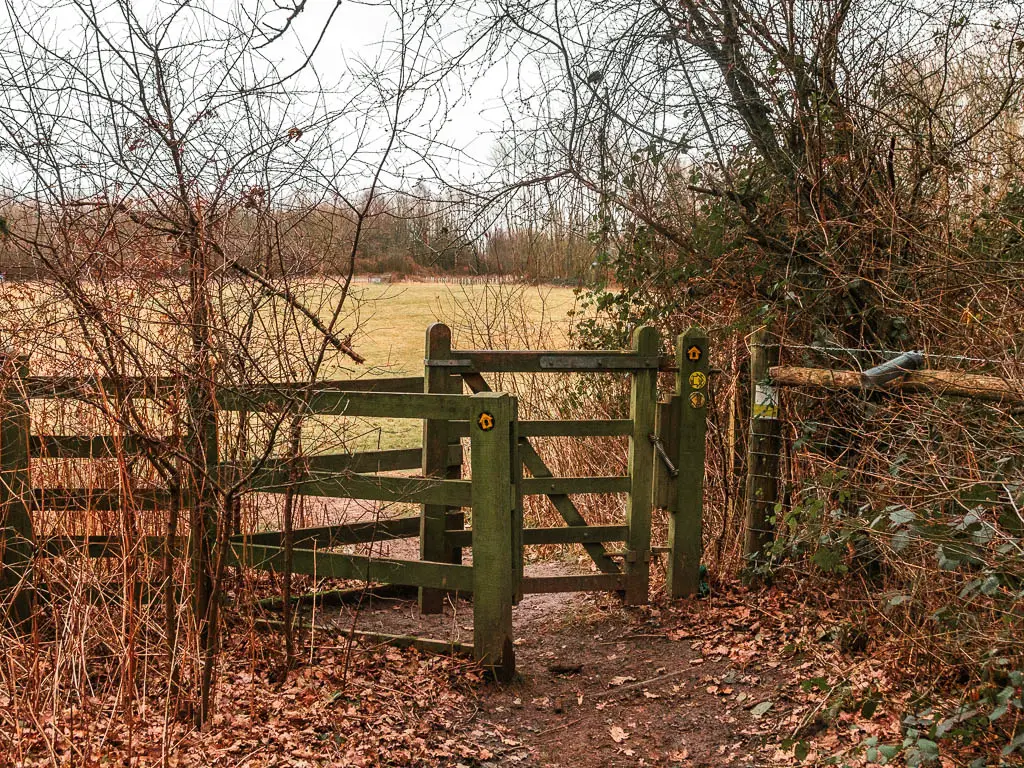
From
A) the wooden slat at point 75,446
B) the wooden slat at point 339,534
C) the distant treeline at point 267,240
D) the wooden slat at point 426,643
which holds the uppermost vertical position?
the distant treeline at point 267,240

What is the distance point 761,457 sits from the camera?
6.61m

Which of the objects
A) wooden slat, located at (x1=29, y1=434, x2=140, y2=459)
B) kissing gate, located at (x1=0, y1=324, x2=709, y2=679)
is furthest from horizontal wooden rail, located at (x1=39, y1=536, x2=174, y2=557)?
wooden slat, located at (x1=29, y1=434, x2=140, y2=459)

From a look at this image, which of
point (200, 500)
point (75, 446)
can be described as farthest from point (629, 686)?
point (75, 446)

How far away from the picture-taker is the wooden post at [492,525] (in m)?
5.09

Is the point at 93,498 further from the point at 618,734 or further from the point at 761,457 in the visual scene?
the point at 761,457

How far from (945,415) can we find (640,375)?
228 cm

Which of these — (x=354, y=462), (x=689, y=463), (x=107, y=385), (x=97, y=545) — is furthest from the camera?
(x=689, y=463)

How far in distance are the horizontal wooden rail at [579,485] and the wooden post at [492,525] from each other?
116 centimetres

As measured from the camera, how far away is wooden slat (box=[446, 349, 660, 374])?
6.45m

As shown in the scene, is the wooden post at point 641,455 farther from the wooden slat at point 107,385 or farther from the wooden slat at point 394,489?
the wooden slat at point 107,385

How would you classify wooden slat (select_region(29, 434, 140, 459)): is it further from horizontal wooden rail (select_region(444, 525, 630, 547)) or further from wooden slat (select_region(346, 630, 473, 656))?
horizontal wooden rail (select_region(444, 525, 630, 547))

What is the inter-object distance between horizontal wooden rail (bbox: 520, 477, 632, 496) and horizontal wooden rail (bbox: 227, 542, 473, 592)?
1.21 m

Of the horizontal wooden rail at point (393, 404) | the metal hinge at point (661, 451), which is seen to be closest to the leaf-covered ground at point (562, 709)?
the metal hinge at point (661, 451)

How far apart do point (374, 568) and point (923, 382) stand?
120 inches
